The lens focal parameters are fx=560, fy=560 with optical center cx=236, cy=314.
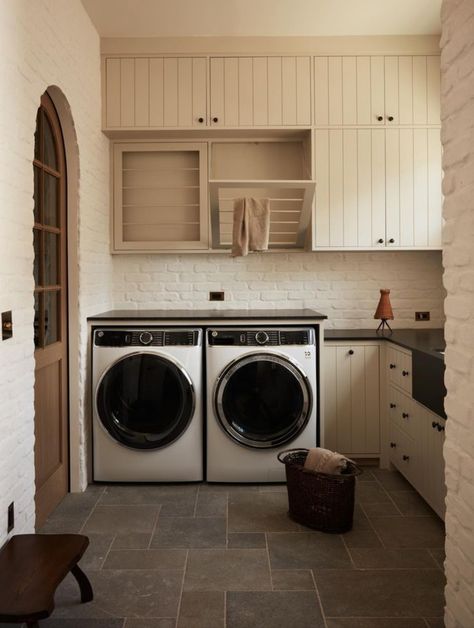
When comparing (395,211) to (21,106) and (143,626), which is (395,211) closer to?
(21,106)

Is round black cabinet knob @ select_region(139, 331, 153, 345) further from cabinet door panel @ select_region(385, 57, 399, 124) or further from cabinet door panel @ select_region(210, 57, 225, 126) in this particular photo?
cabinet door panel @ select_region(385, 57, 399, 124)

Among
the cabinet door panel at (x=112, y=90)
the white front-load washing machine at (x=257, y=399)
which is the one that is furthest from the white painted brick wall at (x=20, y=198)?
the white front-load washing machine at (x=257, y=399)

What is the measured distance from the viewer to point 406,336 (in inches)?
138

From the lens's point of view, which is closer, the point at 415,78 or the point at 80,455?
the point at 80,455

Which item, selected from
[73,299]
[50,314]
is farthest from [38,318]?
[73,299]

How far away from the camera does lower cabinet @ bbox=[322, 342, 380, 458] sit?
351cm

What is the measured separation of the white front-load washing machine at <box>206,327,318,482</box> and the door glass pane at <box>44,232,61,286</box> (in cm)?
92

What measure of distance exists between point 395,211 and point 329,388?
126 cm

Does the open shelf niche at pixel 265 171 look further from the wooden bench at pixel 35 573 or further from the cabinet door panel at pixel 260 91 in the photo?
the wooden bench at pixel 35 573

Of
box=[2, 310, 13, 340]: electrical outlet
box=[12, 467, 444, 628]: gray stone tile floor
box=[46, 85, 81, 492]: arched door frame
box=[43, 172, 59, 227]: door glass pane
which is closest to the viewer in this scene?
box=[12, 467, 444, 628]: gray stone tile floor

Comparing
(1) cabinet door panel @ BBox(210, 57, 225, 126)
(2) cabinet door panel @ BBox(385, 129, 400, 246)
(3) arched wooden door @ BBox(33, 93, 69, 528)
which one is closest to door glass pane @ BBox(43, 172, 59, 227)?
(3) arched wooden door @ BBox(33, 93, 69, 528)

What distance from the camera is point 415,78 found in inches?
145

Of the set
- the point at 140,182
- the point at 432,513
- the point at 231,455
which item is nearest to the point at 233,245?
the point at 140,182

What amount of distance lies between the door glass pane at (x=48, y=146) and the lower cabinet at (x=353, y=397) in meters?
1.91
